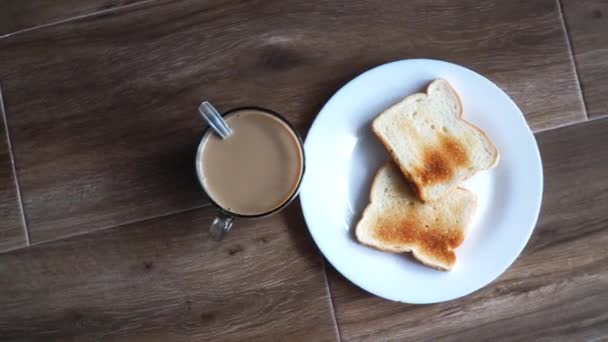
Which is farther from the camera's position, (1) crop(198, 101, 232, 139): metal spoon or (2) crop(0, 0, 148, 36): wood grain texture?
(2) crop(0, 0, 148, 36): wood grain texture

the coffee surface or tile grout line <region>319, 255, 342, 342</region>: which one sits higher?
the coffee surface

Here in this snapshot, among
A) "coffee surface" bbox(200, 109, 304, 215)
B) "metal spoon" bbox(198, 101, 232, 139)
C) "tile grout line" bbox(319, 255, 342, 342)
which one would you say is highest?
"metal spoon" bbox(198, 101, 232, 139)

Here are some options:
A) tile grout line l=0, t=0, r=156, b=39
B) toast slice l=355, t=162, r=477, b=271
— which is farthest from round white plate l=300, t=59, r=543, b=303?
tile grout line l=0, t=0, r=156, b=39

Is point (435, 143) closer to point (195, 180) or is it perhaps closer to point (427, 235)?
point (427, 235)

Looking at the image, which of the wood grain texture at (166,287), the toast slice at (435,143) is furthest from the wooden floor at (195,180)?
the toast slice at (435,143)

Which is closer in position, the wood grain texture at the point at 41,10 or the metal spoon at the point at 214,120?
the metal spoon at the point at 214,120

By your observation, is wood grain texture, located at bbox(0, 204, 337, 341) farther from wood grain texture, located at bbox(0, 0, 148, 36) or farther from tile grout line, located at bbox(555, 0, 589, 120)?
tile grout line, located at bbox(555, 0, 589, 120)

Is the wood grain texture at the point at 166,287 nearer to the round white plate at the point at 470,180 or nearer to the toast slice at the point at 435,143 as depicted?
the round white plate at the point at 470,180
